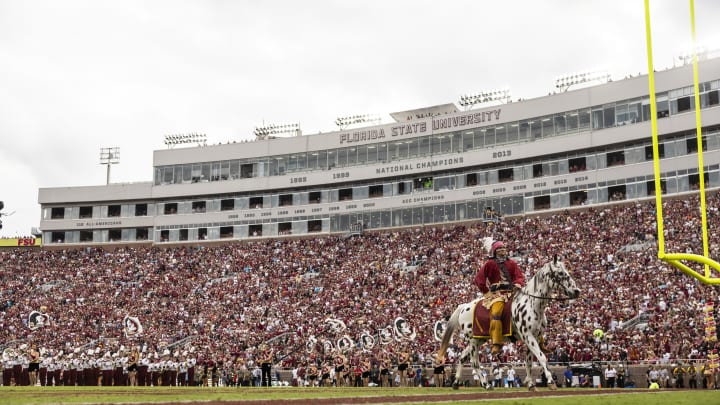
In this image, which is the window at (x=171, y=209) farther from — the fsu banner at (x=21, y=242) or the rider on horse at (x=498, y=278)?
the rider on horse at (x=498, y=278)

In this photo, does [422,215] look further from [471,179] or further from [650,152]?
[650,152]

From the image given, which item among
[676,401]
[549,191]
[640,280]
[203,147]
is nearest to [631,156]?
[549,191]

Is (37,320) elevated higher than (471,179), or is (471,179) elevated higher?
(471,179)

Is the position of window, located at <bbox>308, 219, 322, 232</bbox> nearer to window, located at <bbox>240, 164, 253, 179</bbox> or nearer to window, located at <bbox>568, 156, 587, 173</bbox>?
window, located at <bbox>240, 164, 253, 179</bbox>

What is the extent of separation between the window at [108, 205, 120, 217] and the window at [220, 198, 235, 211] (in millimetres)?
13649

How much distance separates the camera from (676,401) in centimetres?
1424

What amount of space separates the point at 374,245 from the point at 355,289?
36.4 feet

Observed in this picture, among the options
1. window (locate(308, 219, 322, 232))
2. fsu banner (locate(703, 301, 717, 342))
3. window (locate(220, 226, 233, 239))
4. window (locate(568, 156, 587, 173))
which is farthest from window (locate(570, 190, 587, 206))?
fsu banner (locate(703, 301, 717, 342))

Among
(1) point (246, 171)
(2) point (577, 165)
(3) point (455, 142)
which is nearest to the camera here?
(2) point (577, 165)

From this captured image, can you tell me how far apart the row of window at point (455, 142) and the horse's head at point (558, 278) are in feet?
158

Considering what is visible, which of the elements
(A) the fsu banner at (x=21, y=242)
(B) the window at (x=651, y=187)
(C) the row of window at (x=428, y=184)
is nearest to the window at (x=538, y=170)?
(C) the row of window at (x=428, y=184)

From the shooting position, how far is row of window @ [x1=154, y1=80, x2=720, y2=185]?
65.3 metres

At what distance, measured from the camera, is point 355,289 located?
2473 inches

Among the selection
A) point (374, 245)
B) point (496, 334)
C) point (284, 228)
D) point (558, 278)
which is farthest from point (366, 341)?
point (284, 228)
